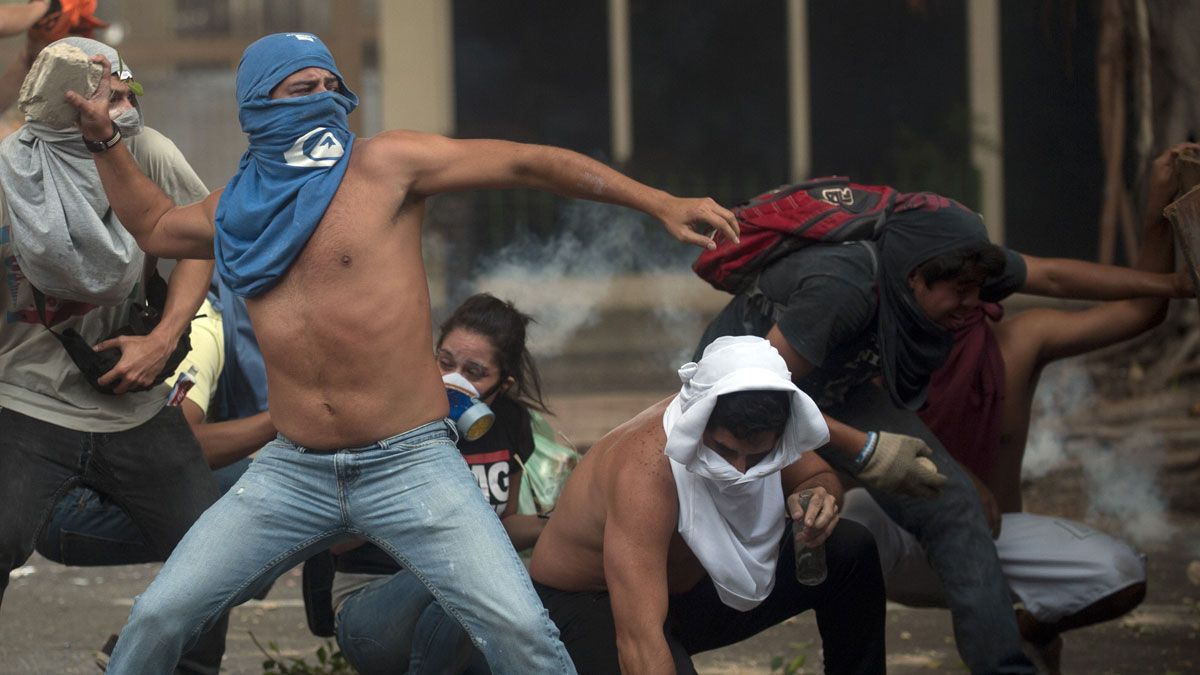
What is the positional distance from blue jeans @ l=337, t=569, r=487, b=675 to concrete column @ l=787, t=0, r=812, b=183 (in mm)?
8371

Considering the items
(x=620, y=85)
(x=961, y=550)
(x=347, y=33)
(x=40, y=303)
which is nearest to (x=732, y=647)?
(x=961, y=550)

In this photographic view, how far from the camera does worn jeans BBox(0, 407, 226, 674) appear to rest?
408 centimetres

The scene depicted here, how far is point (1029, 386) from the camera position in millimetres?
4949

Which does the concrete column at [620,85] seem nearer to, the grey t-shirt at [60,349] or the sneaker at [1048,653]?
the sneaker at [1048,653]

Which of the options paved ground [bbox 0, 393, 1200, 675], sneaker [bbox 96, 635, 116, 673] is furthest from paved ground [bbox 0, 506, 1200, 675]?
sneaker [bbox 96, 635, 116, 673]

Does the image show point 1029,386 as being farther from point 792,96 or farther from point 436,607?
point 792,96

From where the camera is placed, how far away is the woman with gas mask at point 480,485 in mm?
4078

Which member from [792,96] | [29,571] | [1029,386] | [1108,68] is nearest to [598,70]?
[792,96]

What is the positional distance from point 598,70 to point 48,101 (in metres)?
8.64

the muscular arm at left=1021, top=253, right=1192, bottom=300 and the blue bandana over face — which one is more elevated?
the blue bandana over face

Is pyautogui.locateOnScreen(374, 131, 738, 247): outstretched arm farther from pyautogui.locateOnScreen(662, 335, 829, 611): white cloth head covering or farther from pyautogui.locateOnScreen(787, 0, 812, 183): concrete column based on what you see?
pyautogui.locateOnScreen(787, 0, 812, 183): concrete column

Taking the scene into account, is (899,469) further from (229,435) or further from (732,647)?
(229,435)

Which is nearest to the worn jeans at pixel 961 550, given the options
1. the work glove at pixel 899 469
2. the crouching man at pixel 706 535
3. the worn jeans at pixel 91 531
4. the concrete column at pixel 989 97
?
the work glove at pixel 899 469

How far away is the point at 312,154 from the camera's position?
3701 mm
